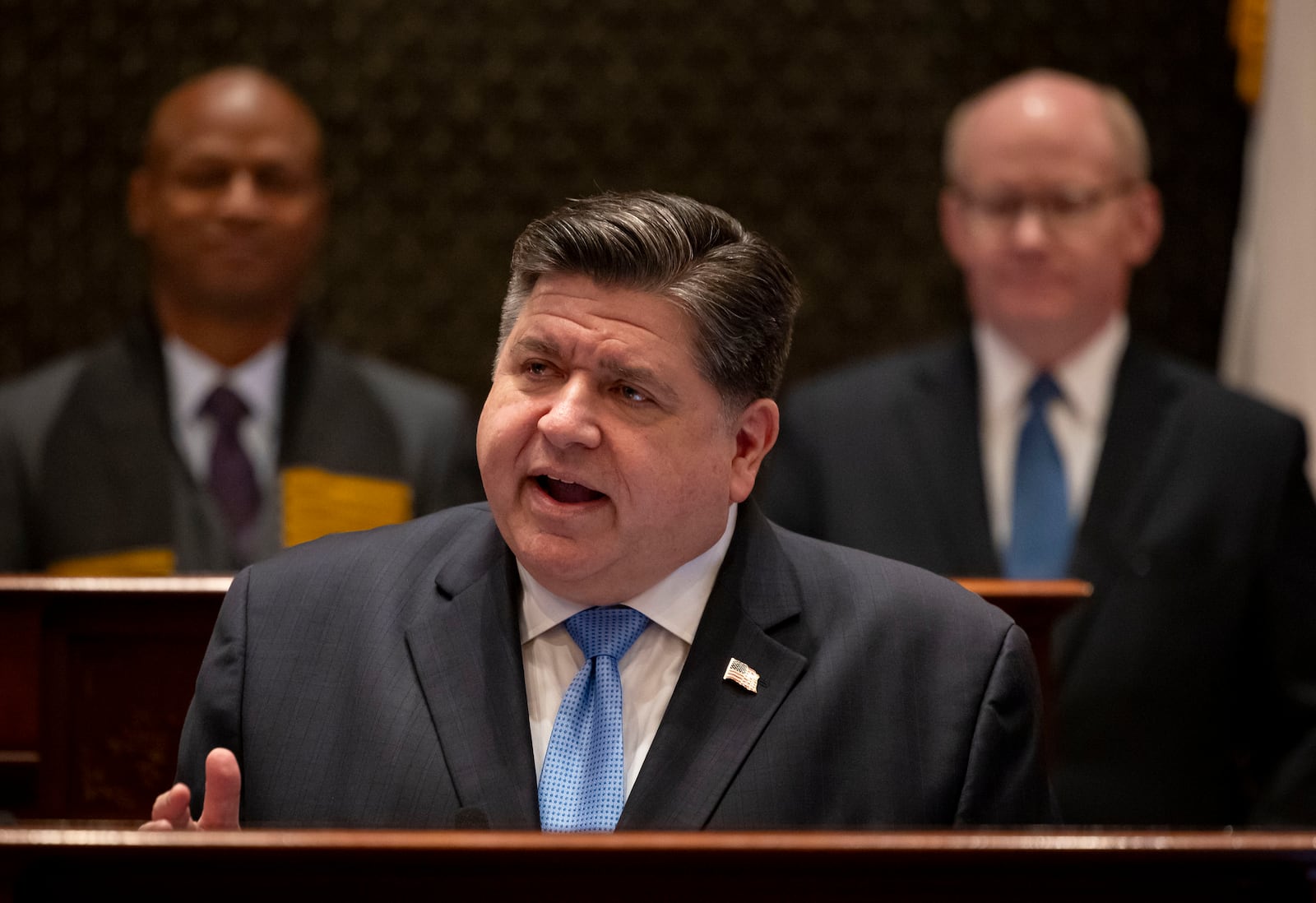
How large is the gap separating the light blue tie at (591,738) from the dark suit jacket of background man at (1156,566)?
875mm

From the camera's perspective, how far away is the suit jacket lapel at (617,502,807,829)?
4.87 feet

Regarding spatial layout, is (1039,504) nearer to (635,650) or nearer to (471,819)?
(635,650)

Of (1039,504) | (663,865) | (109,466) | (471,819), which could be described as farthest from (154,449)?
(663,865)

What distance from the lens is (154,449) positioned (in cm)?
262

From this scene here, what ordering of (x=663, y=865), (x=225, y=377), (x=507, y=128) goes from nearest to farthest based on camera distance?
(x=663, y=865), (x=225, y=377), (x=507, y=128)

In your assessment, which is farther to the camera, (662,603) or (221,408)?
(221,408)

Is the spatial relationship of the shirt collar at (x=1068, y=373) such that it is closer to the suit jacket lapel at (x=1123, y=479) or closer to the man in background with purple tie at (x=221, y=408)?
the suit jacket lapel at (x=1123, y=479)

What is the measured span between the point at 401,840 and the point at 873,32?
105 inches

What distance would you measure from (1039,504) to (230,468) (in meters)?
1.40

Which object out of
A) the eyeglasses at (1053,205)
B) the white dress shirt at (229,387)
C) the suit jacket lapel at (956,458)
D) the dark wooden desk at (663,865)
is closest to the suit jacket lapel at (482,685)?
the dark wooden desk at (663,865)

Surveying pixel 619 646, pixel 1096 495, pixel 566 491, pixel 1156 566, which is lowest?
pixel 1156 566

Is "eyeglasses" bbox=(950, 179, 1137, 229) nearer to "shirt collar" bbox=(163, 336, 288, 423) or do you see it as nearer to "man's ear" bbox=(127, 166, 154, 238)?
"shirt collar" bbox=(163, 336, 288, 423)

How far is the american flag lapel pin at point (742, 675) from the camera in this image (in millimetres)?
1557

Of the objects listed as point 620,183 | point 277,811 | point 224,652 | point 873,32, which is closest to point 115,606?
point 224,652
